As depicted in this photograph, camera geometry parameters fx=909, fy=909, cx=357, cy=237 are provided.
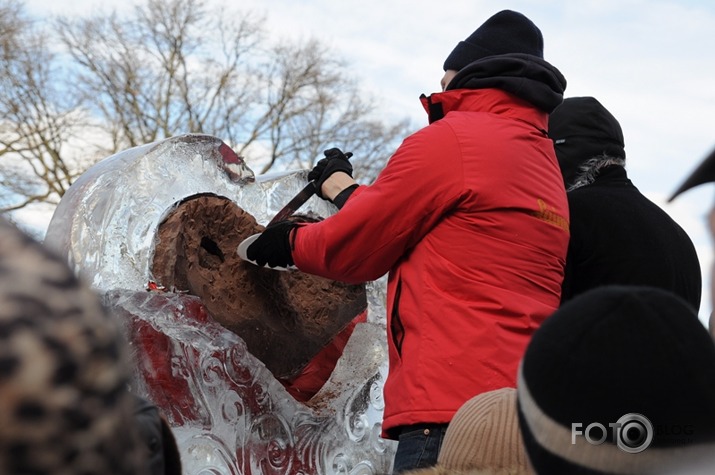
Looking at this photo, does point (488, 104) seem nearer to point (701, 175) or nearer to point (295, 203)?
point (295, 203)

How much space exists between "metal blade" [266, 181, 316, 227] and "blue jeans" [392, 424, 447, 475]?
0.94m

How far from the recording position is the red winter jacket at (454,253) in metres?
2.01

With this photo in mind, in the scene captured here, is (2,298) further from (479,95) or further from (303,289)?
(303,289)

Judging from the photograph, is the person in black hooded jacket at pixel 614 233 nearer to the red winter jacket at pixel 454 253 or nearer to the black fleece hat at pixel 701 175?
the red winter jacket at pixel 454 253

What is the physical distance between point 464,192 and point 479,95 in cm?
31

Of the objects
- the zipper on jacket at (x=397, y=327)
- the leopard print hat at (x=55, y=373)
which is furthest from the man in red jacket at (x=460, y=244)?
the leopard print hat at (x=55, y=373)

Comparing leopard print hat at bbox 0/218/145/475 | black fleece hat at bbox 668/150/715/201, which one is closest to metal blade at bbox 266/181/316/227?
black fleece hat at bbox 668/150/715/201

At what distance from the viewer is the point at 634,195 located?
266 centimetres

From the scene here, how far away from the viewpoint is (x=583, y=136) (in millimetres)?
2795

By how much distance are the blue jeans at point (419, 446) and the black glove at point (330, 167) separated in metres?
0.81

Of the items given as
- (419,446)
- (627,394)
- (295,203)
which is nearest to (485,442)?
(627,394)

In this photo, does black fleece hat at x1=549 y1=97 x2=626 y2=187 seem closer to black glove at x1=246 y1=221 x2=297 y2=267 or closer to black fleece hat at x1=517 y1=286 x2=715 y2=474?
black glove at x1=246 y1=221 x2=297 y2=267

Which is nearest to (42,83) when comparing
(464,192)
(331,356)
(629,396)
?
(331,356)

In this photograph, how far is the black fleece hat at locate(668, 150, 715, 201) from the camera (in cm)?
123
